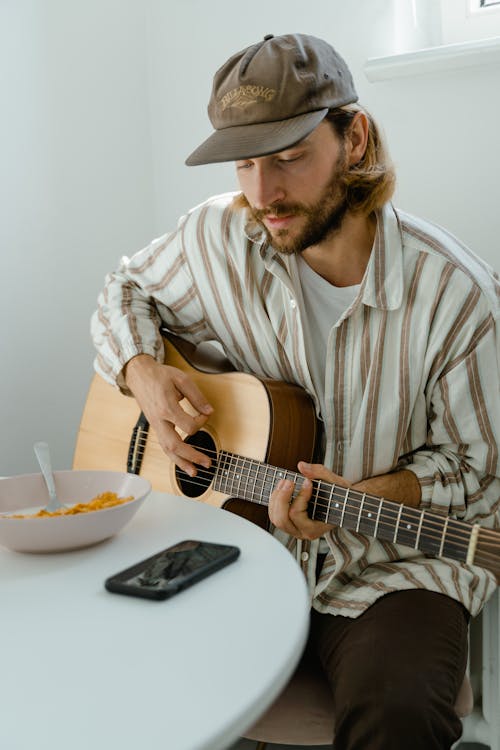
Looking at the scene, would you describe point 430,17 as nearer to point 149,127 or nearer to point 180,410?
point 149,127

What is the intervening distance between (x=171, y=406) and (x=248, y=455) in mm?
163

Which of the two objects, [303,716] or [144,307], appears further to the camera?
[144,307]

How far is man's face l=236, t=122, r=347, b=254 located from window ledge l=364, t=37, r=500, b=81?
1.34 ft

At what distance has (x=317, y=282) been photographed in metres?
1.52

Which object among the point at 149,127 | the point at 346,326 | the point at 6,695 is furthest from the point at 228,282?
the point at 6,695

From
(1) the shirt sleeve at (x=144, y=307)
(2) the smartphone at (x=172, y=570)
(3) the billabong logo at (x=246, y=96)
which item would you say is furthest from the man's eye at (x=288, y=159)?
(2) the smartphone at (x=172, y=570)

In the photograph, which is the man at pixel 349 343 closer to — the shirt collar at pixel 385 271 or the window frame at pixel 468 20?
the shirt collar at pixel 385 271

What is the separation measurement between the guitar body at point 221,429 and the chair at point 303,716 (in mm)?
310

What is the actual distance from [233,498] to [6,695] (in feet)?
2.48

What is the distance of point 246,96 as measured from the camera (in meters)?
1.32

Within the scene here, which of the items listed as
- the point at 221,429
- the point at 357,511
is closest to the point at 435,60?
the point at 221,429

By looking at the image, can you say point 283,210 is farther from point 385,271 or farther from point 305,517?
point 305,517

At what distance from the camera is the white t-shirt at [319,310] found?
4.91 ft

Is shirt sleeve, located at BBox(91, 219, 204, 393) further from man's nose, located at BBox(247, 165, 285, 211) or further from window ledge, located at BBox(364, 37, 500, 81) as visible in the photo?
window ledge, located at BBox(364, 37, 500, 81)
